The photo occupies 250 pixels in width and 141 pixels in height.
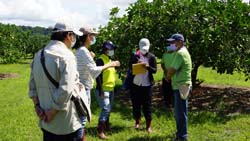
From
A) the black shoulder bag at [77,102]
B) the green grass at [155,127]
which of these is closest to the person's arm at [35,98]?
the black shoulder bag at [77,102]

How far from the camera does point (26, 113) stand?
10250mm

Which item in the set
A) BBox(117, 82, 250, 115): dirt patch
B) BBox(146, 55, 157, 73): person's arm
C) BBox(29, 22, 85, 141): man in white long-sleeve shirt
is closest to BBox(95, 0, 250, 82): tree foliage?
BBox(117, 82, 250, 115): dirt patch

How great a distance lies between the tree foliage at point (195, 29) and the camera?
371 inches

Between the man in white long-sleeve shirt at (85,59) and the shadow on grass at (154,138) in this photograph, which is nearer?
the man in white long-sleeve shirt at (85,59)

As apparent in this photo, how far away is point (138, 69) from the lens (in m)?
7.42

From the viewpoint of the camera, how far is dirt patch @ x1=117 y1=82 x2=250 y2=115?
9.57 meters

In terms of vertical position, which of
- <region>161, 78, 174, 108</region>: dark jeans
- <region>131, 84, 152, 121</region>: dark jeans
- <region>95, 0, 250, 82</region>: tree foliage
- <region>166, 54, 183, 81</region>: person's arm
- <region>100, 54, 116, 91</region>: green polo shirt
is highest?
<region>95, 0, 250, 82</region>: tree foliage

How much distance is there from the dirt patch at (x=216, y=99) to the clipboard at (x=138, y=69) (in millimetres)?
2689

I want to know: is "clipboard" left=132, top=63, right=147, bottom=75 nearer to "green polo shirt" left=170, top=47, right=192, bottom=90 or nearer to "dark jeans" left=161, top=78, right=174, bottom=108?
"green polo shirt" left=170, top=47, right=192, bottom=90

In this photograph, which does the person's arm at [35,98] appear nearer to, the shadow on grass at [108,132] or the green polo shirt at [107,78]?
the green polo shirt at [107,78]

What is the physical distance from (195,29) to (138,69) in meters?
2.94

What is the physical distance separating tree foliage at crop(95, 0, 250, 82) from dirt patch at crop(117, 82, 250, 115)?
2.69 ft

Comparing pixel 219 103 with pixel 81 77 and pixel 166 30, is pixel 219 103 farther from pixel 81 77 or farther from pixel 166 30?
pixel 81 77

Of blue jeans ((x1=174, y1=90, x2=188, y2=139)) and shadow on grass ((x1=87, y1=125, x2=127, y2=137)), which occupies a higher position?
blue jeans ((x1=174, y1=90, x2=188, y2=139))
